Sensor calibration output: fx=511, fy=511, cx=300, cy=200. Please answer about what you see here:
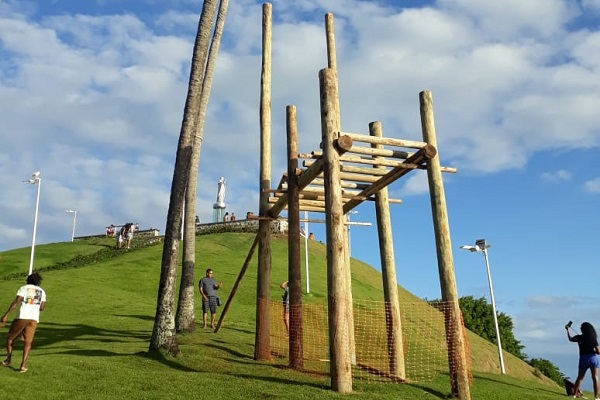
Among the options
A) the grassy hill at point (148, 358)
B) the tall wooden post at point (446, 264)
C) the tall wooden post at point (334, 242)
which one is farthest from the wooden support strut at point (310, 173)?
A: the grassy hill at point (148, 358)

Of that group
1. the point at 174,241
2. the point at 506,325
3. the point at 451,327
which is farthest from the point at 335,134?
the point at 506,325

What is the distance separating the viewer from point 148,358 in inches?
410

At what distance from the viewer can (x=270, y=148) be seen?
1316 cm

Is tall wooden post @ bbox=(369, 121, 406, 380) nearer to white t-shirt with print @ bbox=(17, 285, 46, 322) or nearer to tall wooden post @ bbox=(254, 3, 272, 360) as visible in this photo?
tall wooden post @ bbox=(254, 3, 272, 360)

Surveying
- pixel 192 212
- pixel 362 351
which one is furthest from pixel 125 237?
pixel 362 351

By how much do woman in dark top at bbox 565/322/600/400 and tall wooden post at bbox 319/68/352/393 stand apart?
603cm

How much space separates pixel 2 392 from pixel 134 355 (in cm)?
378

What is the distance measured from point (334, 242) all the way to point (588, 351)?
671 cm

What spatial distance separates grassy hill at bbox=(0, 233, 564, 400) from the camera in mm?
7877

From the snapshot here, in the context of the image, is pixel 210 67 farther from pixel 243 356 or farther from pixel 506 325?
pixel 506 325

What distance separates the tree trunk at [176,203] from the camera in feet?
36.1

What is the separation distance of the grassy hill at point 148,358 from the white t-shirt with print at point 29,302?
0.86 metres

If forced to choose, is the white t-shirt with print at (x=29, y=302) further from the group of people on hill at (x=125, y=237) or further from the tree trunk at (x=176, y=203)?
the group of people on hill at (x=125, y=237)

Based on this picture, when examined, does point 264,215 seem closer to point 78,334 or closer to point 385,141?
point 385,141
